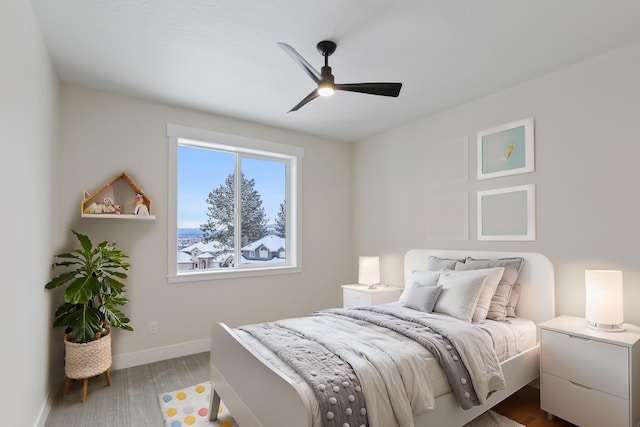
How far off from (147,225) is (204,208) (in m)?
0.67

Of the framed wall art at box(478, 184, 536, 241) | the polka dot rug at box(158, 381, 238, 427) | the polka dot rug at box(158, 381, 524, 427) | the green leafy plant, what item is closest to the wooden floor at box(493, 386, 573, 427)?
the polka dot rug at box(158, 381, 524, 427)

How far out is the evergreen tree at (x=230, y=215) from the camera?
3988 millimetres

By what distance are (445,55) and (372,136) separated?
2109 mm

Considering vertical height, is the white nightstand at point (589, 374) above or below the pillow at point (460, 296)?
below

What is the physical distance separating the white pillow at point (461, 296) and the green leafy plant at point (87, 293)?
8.77 ft

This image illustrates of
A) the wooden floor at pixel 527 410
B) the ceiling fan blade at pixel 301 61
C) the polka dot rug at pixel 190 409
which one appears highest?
the ceiling fan blade at pixel 301 61

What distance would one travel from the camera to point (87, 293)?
2.60m

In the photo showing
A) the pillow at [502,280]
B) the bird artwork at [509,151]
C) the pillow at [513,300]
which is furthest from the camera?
the bird artwork at [509,151]

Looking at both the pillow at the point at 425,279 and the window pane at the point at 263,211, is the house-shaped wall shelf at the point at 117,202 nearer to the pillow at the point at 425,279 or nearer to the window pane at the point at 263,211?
the window pane at the point at 263,211

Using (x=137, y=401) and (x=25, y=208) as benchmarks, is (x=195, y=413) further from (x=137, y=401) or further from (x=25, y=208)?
(x=25, y=208)

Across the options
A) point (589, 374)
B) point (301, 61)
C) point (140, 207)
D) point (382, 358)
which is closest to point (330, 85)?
point (301, 61)

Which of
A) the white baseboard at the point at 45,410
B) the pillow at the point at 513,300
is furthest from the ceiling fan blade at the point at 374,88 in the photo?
the white baseboard at the point at 45,410

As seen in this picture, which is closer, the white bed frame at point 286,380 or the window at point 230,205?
the white bed frame at point 286,380

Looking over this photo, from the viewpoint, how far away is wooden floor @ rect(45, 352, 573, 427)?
2.38 meters
